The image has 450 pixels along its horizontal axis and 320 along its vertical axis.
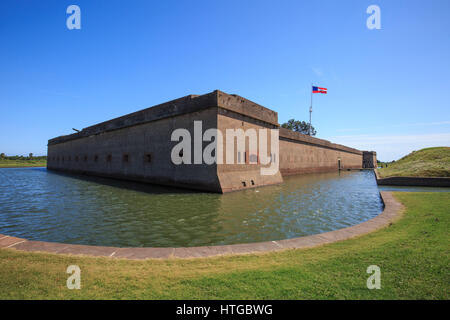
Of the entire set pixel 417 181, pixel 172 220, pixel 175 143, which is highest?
pixel 175 143

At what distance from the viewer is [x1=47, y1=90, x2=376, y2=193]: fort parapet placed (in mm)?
12883

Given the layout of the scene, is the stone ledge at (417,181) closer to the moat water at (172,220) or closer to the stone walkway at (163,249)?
the moat water at (172,220)

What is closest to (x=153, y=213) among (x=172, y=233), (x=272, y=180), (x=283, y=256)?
(x=172, y=233)

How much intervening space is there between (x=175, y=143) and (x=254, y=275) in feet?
43.0

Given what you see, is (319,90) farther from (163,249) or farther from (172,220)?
(163,249)

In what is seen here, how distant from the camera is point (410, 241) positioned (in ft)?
12.7

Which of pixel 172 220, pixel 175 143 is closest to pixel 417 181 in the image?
pixel 175 143

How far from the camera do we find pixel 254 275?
2.78 metres

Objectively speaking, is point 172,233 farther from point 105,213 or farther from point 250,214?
point 105,213

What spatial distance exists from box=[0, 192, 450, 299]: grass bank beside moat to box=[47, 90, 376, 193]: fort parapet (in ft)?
28.2

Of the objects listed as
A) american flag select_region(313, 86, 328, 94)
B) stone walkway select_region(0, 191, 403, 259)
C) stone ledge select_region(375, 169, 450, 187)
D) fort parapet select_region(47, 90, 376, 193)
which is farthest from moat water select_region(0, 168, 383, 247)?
american flag select_region(313, 86, 328, 94)

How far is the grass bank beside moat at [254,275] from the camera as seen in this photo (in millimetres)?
2383

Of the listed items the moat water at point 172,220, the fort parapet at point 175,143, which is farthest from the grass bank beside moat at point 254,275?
the fort parapet at point 175,143

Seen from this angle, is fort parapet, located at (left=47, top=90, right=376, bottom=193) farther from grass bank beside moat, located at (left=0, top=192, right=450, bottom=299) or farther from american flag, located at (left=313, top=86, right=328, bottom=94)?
american flag, located at (left=313, top=86, right=328, bottom=94)
